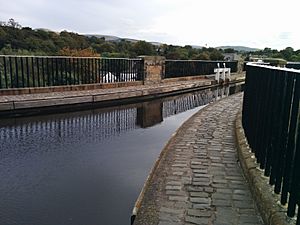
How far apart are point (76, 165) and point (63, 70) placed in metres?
7.95

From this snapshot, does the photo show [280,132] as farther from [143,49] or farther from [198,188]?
[143,49]

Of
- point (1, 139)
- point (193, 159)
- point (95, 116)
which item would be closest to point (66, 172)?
point (193, 159)

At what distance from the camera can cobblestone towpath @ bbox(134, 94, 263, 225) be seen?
2881 mm

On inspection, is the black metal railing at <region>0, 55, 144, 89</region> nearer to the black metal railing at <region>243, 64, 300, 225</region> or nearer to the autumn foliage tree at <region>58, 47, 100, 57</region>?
the autumn foliage tree at <region>58, 47, 100, 57</region>

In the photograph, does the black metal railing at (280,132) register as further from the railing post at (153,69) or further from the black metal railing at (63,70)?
the railing post at (153,69)

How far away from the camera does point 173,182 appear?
3.68 metres

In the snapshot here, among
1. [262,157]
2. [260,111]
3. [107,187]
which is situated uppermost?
[260,111]

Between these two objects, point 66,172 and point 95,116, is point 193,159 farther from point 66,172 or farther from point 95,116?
point 95,116

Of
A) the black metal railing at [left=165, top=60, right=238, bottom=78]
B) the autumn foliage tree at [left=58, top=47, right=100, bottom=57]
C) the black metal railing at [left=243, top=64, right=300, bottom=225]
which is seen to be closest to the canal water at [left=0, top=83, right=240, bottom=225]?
the black metal railing at [left=243, top=64, right=300, bottom=225]

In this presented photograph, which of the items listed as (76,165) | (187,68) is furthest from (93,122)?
(187,68)

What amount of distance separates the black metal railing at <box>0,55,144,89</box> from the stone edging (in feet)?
27.5

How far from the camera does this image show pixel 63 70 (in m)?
11.8

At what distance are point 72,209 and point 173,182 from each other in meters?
1.24

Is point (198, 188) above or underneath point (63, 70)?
underneath
